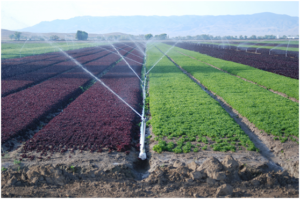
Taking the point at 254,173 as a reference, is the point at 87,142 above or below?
above

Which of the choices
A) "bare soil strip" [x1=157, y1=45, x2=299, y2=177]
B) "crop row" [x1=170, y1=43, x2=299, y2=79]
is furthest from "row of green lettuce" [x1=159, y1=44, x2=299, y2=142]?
"crop row" [x1=170, y1=43, x2=299, y2=79]

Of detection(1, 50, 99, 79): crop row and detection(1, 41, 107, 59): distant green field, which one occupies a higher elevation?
detection(1, 41, 107, 59): distant green field

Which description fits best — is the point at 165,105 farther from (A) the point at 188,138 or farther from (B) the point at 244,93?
(B) the point at 244,93

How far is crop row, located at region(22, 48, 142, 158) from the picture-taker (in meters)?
8.15

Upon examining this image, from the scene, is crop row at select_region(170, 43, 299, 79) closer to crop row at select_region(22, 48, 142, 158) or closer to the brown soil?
crop row at select_region(22, 48, 142, 158)

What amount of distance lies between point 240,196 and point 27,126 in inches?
347

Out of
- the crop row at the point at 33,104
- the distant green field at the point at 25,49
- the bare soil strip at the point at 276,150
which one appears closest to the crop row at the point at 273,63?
the bare soil strip at the point at 276,150

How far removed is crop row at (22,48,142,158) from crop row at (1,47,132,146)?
1.11 meters

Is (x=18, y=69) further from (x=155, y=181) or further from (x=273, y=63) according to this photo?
(x=273, y=63)

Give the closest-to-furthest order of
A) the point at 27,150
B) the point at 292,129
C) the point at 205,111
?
1. the point at 27,150
2. the point at 292,129
3. the point at 205,111

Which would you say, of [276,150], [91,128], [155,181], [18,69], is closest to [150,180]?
[155,181]

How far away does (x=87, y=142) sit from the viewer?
8352mm

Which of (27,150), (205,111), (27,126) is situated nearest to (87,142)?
(27,150)

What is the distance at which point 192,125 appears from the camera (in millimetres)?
10031
